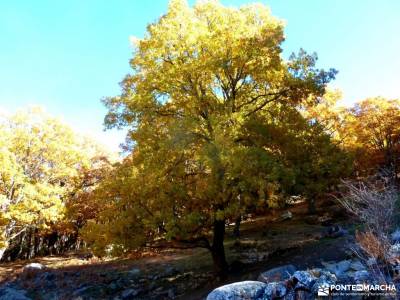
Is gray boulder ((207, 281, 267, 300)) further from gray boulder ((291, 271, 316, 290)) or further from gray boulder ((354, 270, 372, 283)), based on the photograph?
gray boulder ((354, 270, 372, 283))

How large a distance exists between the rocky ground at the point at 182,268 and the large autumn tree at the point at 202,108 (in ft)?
6.58

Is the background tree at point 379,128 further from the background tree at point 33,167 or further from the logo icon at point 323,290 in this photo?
the logo icon at point 323,290

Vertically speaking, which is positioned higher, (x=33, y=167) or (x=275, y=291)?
(x=33, y=167)

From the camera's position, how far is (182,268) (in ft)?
59.2

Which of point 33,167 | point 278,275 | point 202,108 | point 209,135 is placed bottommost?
point 278,275

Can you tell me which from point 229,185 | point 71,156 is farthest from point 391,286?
point 71,156

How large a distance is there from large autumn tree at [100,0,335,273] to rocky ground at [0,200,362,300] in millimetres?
2007

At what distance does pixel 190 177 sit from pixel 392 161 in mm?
25725

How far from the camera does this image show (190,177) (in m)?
13.4

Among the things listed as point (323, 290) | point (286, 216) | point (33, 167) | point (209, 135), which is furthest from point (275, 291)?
point (286, 216)

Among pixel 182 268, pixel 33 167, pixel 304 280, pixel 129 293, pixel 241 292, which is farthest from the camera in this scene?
pixel 33 167

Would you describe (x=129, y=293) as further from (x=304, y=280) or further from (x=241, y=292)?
(x=304, y=280)

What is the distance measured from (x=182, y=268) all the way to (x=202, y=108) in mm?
8906

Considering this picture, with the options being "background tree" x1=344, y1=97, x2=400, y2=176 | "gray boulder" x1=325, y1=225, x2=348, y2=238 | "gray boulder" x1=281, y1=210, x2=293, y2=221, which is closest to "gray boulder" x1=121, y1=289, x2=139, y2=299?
"gray boulder" x1=325, y1=225, x2=348, y2=238
